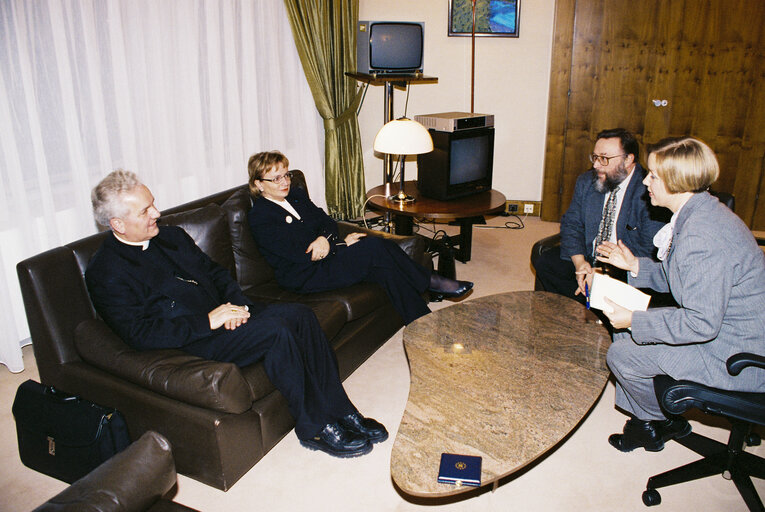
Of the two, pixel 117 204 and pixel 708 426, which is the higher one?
pixel 117 204

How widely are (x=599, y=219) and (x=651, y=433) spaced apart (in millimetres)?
1175

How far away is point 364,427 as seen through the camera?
2361mm

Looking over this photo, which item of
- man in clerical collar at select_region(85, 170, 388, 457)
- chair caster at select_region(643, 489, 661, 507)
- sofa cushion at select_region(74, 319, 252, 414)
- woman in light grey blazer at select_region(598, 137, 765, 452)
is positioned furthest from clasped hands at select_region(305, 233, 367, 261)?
chair caster at select_region(643, 489, 661, 507)

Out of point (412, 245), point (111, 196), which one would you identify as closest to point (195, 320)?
point (111, 196)

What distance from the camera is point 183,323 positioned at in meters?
2.18

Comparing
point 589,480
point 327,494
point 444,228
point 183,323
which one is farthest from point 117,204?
point 444,228

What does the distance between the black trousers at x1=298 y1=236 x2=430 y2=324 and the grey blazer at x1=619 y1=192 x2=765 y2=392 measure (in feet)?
4.40

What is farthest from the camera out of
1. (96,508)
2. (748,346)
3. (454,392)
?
(454,392)

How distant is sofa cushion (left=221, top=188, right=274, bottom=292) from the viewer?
9.45ft

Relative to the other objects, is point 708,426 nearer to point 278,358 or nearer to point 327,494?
point 327,494

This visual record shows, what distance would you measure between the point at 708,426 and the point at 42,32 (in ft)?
11.4

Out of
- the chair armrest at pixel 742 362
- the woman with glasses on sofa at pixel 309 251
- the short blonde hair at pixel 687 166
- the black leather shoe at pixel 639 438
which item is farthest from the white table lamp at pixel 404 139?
the chair armrest at pixel 742 362

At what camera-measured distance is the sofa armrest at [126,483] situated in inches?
51.3

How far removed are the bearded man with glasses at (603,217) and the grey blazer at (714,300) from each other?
0.83m
